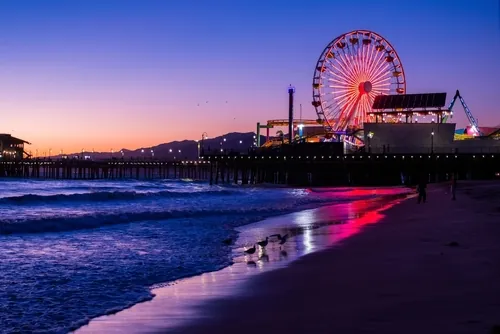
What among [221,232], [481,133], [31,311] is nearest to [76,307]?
[31,311]

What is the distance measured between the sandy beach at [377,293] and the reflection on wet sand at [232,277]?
0.30 meters

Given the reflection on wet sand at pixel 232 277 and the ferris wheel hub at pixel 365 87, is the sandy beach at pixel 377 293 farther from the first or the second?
the ferris wheel hub at pixel 365 87

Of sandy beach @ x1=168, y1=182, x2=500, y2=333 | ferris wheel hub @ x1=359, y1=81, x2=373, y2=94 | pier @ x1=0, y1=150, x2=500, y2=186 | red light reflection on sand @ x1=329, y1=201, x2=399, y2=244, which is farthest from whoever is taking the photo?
ferris wheel hub @ x1=359, y1=81, x2=373, y2=94

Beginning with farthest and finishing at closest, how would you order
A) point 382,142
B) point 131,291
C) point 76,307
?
1. point 382,142
2. point 131,291
3. point 76,307

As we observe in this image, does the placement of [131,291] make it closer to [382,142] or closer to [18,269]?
[18,269]

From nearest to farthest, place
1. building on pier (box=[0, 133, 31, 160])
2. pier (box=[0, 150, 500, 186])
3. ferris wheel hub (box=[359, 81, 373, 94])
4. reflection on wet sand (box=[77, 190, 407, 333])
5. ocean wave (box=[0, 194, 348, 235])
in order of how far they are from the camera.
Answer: reflection on wet sand (box=[77, 190, 407, 333])
ocean wave (box=[0, 194, 348, 235])
pier (box=[0, 150, 500, 186])
ferris wheel hub (box=[359, 81, 373, 94])
building on pier (box=[0, 133, 31, 160])

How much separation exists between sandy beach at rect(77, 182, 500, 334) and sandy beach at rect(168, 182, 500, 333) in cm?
1

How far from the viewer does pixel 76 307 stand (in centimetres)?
703

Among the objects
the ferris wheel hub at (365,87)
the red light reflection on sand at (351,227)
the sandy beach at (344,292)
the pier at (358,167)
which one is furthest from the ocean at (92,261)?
the ferris wheel hub at (365,87)

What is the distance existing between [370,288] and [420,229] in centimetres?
761

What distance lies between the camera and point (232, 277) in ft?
29.3

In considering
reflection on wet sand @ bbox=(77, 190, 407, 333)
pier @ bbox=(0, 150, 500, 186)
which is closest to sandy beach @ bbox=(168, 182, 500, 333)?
reflection on wet sand @ bbox=(77, 190, 407, 333)

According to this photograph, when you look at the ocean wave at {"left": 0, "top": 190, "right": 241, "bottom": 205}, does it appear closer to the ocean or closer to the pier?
the ocean

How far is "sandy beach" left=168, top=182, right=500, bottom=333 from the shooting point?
18.4 ft
